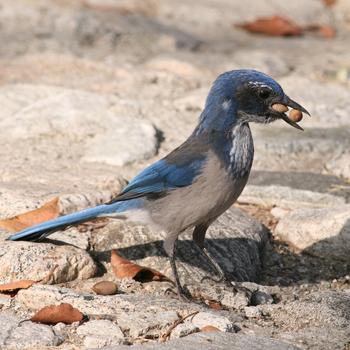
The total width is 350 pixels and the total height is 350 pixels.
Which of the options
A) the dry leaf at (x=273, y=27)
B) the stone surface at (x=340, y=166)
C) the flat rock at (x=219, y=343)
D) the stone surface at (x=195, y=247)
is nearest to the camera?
the flat rock at (x=219, y=343)

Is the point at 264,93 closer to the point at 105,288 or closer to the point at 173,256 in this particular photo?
the point at 173,256

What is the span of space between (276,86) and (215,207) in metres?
0.73

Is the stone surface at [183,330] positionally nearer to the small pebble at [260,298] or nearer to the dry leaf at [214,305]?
the dry leaf at [214,305]

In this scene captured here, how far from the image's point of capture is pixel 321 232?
5.47 meters

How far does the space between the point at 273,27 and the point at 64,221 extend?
5.05 meters

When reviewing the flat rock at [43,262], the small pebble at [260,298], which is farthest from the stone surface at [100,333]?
the small pebble at [260,298]

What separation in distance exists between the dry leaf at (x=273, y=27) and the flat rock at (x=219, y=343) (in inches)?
223

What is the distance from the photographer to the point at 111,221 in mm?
5207

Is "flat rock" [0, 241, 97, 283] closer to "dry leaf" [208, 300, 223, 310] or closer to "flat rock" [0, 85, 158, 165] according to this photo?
"dry leaf" [208, 300, 223, 310]

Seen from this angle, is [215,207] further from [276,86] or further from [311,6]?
[311,6]

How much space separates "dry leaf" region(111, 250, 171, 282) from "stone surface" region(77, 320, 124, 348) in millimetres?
736

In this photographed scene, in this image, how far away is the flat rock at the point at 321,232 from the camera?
17.8 ft

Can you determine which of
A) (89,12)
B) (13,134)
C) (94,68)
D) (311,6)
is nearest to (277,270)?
(13,134)

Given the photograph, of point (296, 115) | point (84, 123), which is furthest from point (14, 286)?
point (84, 123)
